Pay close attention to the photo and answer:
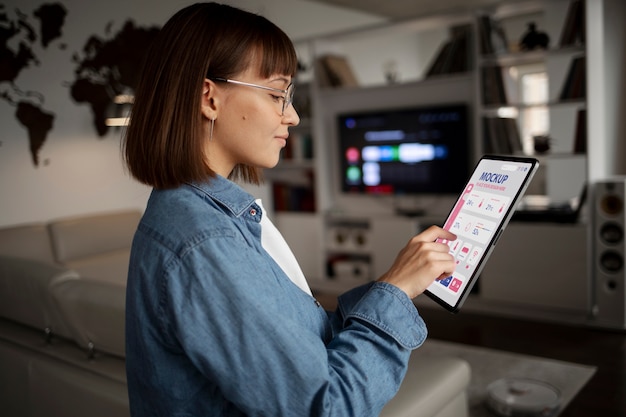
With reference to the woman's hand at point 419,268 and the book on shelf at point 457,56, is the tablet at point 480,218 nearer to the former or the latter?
the woman's hand at point 419,268

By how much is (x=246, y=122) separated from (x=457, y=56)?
386 cm

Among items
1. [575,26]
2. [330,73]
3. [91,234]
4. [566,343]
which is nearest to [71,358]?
[91,234]

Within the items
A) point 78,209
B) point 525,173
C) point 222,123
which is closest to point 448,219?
point 525,173

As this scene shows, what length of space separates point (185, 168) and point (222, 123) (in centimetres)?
10

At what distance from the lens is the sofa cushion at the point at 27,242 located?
369 cm

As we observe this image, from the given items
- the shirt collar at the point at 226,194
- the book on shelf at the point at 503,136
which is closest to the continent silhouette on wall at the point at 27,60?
the book on shelf at the point at 503,136

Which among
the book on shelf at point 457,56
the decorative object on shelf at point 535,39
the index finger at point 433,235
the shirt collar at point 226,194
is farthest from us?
the book on shelf at point 457,56

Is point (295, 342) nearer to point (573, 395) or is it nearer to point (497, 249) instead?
point (573, 395)

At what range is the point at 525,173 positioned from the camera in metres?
1.04

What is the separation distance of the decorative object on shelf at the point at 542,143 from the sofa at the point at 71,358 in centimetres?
249

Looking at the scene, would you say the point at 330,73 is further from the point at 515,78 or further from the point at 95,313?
the point at 95,313

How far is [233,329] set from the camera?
0.72m

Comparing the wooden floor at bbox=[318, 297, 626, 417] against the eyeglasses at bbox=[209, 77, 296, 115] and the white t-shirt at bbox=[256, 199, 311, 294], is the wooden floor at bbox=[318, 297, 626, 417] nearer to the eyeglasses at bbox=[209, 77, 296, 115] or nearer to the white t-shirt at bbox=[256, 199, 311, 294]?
the white t-shirt at bbox=[256, 199, 311, 294]

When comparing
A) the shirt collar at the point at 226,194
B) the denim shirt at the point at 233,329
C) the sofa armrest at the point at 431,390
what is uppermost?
the shirt collar at the point at 226,194
